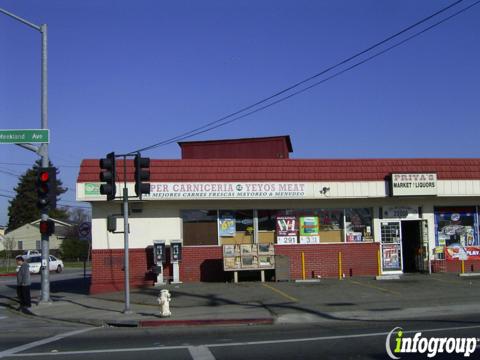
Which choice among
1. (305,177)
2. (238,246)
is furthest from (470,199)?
(238,246)

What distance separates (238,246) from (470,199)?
32.3ft

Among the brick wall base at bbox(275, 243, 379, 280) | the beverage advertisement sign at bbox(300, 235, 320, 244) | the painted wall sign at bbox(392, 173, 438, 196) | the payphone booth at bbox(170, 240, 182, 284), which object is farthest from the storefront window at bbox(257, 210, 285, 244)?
the painted wall sign at bbox(392, 173, 438, 196)

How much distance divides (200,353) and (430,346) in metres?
3.78

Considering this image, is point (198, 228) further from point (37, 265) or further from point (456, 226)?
point (37, 265)

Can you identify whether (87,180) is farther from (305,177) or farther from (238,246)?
(305,177)

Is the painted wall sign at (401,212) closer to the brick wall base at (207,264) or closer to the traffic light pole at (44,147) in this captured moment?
the brick wall base at (207,264)

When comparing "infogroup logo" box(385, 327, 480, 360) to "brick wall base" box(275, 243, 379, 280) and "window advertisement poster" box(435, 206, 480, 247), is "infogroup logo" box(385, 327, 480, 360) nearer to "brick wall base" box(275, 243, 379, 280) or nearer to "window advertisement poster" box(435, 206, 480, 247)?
"brick wall base" box(275, 243, 379, 280)

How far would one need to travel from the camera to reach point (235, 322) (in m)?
14.1

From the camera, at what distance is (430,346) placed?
390 inches

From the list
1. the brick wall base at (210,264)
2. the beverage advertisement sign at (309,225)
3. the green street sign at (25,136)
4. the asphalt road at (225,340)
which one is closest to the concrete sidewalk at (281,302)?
the asphalt road at (225,340)

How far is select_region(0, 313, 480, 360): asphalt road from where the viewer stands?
9.86 meters

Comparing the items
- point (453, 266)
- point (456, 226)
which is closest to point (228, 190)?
point (456, 226)

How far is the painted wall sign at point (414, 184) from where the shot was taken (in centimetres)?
2303

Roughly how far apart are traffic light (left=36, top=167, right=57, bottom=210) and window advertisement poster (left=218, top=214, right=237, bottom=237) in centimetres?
664
